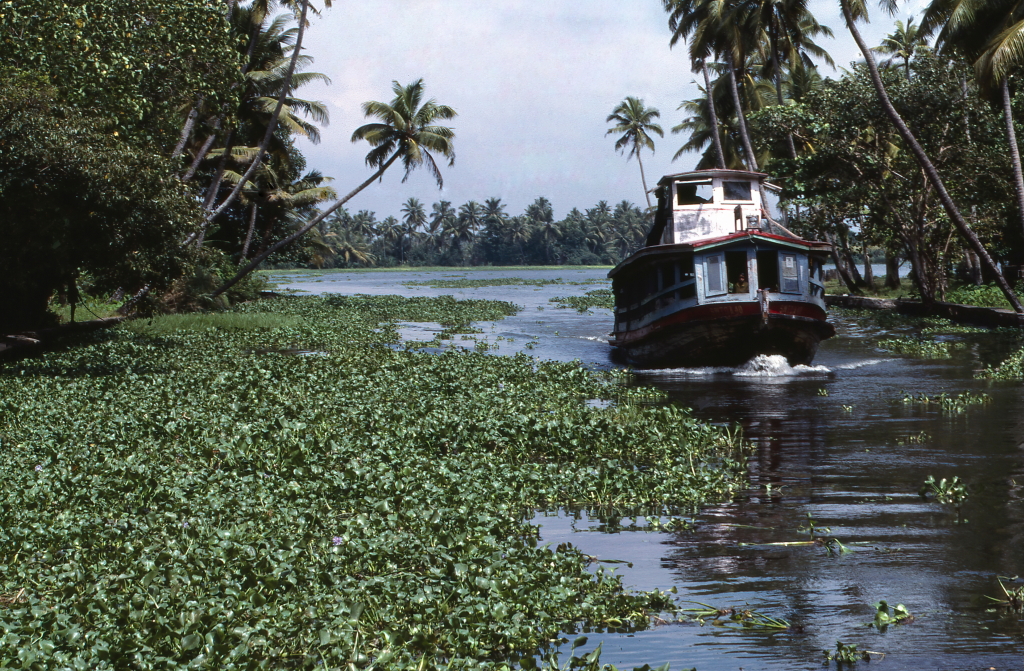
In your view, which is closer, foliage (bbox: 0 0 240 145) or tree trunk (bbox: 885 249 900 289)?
foliage (bbox: 0 0 240 145)

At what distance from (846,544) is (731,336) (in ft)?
45.5

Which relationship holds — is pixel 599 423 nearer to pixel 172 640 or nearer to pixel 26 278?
pixel 172 640

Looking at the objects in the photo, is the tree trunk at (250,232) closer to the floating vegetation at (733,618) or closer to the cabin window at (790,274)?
the cabin window at (790,274)

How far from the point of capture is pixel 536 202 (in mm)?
162625

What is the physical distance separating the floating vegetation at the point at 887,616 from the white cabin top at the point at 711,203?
17556mm

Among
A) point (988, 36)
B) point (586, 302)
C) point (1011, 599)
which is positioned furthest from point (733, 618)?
point (586, 302)

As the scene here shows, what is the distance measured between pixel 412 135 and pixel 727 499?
33.9 meters

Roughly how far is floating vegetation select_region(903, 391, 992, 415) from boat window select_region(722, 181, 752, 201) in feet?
27.4

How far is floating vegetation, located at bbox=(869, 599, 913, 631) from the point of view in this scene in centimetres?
565

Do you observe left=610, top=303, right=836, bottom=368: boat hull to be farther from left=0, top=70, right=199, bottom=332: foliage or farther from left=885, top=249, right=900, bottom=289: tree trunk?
left=885, top=249, right=900, bottom=289: tree trunk

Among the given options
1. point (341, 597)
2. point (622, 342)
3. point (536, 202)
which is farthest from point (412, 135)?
point (536, 202)

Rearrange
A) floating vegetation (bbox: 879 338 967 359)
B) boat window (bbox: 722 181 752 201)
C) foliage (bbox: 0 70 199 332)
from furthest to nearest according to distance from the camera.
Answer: boat window (bbox: 722 181 752 201) → floating vegetation (bbox: 879 338 967 359) → foliage (bbox: 0 70 199 332)

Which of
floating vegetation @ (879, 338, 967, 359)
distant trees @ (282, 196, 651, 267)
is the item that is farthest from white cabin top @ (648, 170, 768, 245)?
distant trees @ (282, 196, 651, 267)

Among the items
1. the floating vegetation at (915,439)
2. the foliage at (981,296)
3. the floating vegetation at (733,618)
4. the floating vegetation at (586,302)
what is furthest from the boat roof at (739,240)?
the floating vegetation at (586,302)
